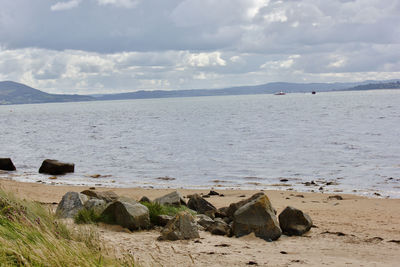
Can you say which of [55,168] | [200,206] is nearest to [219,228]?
[200,206]

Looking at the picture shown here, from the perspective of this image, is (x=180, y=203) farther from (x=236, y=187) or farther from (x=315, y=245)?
(x=236, y=187)

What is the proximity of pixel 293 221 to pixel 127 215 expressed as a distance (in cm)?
409

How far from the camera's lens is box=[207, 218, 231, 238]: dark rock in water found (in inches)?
421

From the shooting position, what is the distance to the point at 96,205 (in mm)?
11242

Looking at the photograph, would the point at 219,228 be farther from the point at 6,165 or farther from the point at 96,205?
the point at 6,165

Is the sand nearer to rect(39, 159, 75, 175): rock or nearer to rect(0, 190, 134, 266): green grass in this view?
rect(0, 190, 134, 266): green grass

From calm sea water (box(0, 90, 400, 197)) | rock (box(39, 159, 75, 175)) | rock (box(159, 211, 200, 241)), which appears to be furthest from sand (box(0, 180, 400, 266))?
rock (box(39, 159, 75, 175))

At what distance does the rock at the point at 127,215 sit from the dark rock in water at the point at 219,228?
5.06 ft

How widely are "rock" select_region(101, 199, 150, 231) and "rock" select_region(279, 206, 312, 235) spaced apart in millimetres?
3375

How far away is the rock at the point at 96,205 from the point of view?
11.1 m

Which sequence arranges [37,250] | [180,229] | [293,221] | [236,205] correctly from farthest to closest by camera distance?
[236,205], [293,221], [180,229], [37,250]

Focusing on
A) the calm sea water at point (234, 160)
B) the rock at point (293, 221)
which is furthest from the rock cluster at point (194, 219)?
the calm sea water at point (234, 160)

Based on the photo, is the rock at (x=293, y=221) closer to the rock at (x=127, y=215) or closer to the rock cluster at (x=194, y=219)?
the rock cluster at (x=194, y=219)

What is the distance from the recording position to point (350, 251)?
9570mm
